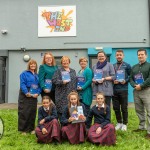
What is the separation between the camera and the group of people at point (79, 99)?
4.89 metres

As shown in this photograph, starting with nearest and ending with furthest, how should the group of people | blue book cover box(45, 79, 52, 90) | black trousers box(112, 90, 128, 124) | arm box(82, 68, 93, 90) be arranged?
the group of people
arm box(82, 68, 93, 90)
blue book cover box(45, 79, 52, 90)
black trousers box(112, 90, 128, 124)

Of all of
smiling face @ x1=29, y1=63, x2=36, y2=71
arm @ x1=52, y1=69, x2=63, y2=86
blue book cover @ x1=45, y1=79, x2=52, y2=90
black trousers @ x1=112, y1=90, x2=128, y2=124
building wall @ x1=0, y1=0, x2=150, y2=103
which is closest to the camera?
arm @ x1=52, y1=69, x2=63, y2=86

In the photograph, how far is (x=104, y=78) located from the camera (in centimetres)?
555

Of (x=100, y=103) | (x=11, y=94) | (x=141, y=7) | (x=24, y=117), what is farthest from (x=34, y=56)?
(x=100, y=103)

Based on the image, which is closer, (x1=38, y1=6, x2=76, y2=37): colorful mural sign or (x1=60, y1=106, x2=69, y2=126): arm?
(x1=60, y1=106, x2=69, y2=126): arm

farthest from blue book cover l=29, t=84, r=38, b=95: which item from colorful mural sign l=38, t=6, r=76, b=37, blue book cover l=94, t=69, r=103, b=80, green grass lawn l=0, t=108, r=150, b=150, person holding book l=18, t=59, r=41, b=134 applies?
colorful mural sign l=38, t=6, r=76, b=37

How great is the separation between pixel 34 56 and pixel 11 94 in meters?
2.01

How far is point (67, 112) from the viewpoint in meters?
5.11

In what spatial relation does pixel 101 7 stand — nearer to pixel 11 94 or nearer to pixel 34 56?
pixel 34 56

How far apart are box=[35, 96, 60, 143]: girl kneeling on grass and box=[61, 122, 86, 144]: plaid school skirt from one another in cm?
15

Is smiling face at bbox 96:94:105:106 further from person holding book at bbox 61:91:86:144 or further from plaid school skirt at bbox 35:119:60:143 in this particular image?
plaid school skirt at bbox 35:119:60:143

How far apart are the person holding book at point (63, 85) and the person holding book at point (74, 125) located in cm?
39

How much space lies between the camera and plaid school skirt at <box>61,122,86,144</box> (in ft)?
A: 15.9

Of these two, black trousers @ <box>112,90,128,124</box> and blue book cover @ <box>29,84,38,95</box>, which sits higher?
blue book cover @ <box>29,84,38,95</box>
